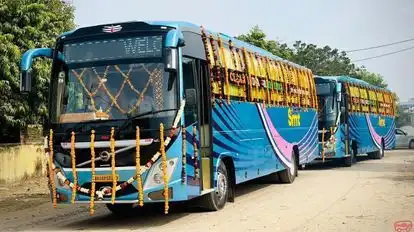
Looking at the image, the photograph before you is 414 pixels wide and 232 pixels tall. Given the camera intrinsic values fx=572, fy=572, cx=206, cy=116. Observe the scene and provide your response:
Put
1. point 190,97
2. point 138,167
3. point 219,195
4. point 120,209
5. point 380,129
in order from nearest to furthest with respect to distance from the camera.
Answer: point 138,167, point 190,97, point 219,195, point 120,209, point 380,129

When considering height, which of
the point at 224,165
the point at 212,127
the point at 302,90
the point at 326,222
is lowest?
the point at 326,222

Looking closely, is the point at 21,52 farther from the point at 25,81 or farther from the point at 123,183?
the point at 123,183

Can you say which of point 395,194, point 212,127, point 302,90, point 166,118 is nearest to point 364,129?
point 302,90

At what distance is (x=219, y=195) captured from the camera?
10.5 metres

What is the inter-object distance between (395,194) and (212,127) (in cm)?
464

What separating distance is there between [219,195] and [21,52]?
28.5 feet

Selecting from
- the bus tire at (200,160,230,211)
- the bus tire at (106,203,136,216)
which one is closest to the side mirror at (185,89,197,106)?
the bus tire at (200,160,230,211)

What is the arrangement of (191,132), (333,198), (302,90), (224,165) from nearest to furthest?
1. (191,132)
2. (224,165)
3. (333,198)
4. (302,90)

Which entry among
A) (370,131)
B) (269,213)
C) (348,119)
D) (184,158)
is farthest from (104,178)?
(370,131)

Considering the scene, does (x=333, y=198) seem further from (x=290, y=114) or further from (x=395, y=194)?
(x=290, y=114)

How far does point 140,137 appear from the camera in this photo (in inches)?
337

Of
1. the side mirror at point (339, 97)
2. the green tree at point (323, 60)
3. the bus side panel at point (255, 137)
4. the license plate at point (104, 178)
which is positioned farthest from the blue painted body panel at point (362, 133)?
the green tree at point (323, 60)

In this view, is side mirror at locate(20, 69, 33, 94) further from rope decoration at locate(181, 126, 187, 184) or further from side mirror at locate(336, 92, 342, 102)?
side mirror at locate(336, 92, 342, 102)

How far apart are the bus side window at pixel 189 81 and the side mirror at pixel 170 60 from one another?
2.81 ft
